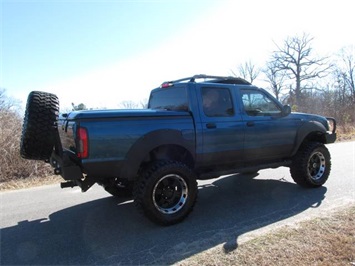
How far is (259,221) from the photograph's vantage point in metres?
4.27

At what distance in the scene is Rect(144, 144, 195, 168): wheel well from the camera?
453cm

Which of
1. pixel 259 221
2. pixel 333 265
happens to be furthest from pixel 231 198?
pixel 333 265

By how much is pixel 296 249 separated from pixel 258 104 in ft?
9.37

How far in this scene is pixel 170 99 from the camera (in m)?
5.23

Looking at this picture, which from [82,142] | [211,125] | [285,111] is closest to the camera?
[82,142]

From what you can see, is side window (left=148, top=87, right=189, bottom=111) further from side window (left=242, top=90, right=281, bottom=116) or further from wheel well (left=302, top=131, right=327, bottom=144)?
wheel well (left=302, top=131, right=327, bottom=144)

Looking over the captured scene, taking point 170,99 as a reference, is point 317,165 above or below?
below

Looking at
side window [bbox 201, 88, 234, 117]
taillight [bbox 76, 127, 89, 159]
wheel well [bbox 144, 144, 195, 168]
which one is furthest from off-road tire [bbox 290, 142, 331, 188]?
taillight [bbox 76, 127, 89, 159]

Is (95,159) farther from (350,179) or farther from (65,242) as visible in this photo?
(350,179)

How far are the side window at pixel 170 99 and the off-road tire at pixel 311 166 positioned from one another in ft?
8.70

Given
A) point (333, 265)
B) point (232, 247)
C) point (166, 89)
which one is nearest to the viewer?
point (333, 265)

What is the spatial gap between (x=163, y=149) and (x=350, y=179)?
Answer: 4.42 meters

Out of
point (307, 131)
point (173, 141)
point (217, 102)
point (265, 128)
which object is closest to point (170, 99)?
point (217, 102)

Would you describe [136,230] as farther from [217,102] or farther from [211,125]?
[217,102]
